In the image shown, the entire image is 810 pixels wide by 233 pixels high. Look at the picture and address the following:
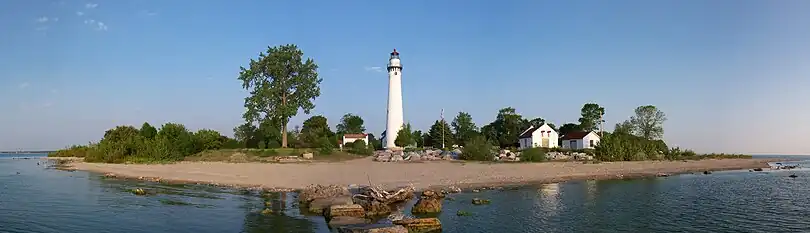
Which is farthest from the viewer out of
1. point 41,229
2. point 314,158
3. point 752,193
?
point 314,158

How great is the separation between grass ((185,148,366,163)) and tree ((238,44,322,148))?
19.7 ft

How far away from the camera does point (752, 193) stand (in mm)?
24656

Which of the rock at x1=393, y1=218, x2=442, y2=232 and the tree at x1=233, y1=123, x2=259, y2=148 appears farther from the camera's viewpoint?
the tree at x1=233, y1=123, x2=259, y2=148

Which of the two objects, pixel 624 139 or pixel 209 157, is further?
pixel 624 139

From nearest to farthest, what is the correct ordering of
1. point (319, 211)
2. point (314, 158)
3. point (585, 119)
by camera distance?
point (319, 211)
point (314, 158)
point (585, 119)

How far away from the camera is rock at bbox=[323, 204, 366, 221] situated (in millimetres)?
16867

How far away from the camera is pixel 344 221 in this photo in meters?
15.9

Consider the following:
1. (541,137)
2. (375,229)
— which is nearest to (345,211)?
(375,229)

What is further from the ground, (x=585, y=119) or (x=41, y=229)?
(x=585, y=119)

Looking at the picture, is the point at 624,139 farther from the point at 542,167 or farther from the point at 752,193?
the point at 752,193

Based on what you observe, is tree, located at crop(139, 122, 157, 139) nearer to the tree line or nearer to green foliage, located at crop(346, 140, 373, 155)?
the tree line

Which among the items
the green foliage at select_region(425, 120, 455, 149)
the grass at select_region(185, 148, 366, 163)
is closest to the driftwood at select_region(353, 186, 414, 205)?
the grass at select_region(185, 148, 366, 163)

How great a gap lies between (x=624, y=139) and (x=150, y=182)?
4749 cm

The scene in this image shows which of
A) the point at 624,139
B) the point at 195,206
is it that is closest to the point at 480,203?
the point at 195,206
